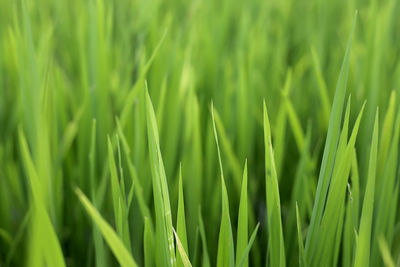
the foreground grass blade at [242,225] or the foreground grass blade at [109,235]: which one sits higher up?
the foreground grass blade at [109,235]

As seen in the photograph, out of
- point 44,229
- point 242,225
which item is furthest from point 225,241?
point 44,229

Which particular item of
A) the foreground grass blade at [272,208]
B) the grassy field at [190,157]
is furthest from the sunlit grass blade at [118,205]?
the foreground grass blade at [272,208]

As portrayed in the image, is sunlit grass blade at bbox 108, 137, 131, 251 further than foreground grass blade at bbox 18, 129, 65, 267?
Yes

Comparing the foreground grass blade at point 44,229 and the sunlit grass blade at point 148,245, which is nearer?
the foreground grass blade at point 44,229

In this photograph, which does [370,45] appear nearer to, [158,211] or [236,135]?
[236,135]

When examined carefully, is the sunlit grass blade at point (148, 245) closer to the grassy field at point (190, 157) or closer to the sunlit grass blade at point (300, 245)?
the grassy field at point (190, 157)

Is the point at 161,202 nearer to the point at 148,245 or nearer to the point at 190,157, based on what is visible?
the point at 148,245

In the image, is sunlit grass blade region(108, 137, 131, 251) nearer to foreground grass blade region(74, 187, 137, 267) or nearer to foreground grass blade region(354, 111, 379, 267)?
→ foreground grass blade region(74, 187, 137, 267)

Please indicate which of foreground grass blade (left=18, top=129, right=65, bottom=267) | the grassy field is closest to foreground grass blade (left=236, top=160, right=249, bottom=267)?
A: the grassy field

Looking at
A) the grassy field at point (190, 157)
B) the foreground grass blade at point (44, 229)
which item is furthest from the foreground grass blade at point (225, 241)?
the foreground grass blade at point (44, 229)
